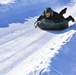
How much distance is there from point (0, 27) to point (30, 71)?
433 cm

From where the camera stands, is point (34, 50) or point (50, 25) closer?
point (34, 50)

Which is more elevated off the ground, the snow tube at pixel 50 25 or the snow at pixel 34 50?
the snow at pixel 34 50

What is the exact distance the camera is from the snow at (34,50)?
5652 millimetres

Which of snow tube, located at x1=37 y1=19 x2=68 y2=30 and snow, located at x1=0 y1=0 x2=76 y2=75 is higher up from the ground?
snow, located at x1=0 y1=0 x2=76 y2=75

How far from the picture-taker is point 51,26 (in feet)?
29.6

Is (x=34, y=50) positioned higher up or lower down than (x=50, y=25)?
higher up

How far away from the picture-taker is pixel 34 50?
701cm

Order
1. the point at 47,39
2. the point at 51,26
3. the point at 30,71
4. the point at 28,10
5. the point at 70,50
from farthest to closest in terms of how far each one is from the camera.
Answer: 1. the point at 28,10
2. the point at 51,26
3. the point at 47,39
4. the point at 70,50
5. the point at 30,71

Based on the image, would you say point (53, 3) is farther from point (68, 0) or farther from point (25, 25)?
point (25, 25)

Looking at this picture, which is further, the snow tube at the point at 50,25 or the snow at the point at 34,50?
the snow tube at the point at 50,25

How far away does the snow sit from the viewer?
5.65 meters

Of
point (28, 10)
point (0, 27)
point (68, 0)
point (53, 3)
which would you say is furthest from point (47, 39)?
point (68, 0)

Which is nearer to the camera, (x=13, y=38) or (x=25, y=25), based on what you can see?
(x=13, y=38)

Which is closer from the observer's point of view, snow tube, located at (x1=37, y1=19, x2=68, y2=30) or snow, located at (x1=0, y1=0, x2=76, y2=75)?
snow, located at (x1=0, y1=0, x2=76, y2=75)
